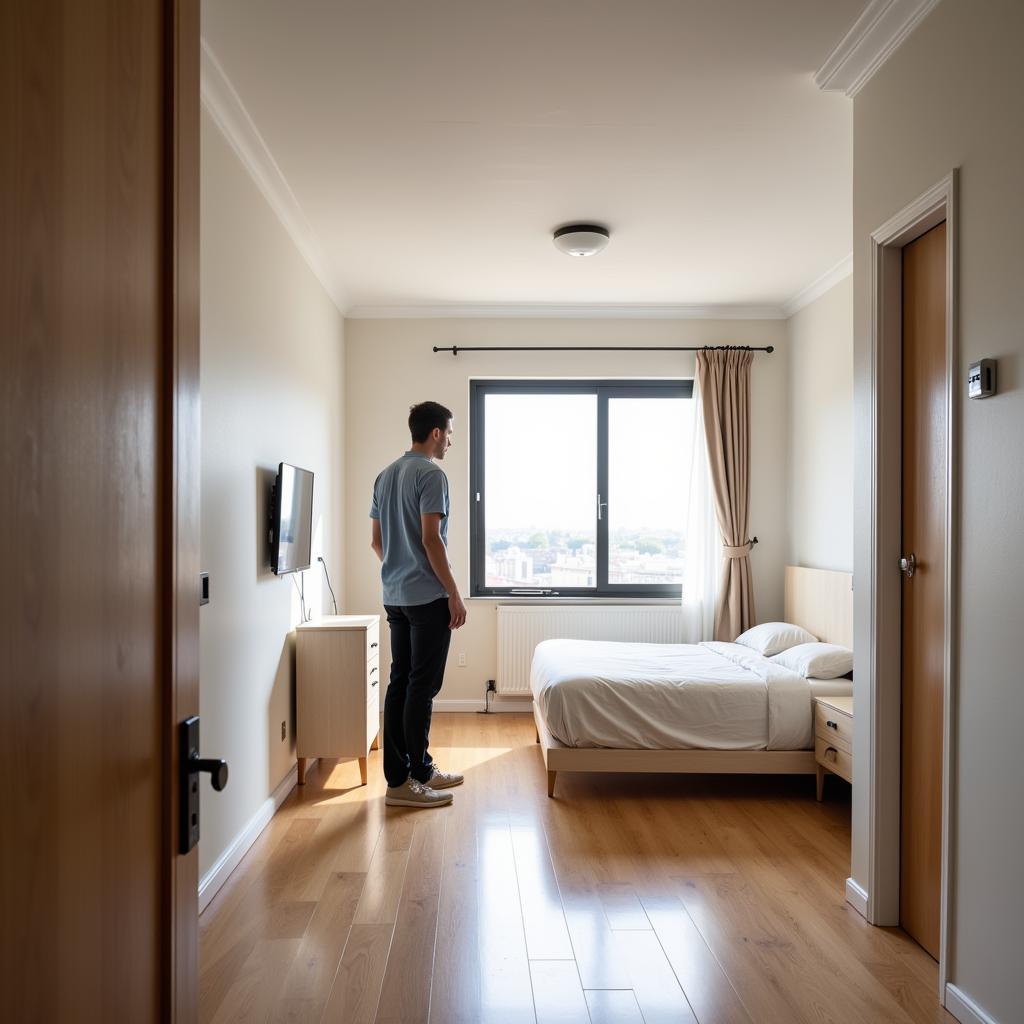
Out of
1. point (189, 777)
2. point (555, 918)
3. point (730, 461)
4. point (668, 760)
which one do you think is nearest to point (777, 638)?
point (668, 760)

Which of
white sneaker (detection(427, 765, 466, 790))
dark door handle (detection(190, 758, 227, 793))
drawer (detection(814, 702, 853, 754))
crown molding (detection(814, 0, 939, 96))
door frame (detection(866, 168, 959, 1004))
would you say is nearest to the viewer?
dark door handle (detection(190, 758, 227, 793))

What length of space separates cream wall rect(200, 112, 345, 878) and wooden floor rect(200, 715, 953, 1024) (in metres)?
0.39

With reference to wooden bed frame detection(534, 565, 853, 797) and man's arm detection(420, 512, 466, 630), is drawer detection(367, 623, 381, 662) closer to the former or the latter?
man's arm detection(420, 512, 466, 630)

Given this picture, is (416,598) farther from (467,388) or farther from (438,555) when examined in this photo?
(467,388)

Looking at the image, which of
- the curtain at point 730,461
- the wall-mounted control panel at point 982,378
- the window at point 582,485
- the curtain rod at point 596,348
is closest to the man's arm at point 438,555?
the wall-mounted control panel at point 982,378

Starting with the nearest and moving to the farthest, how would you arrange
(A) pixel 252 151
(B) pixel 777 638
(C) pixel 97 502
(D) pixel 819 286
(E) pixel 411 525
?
(C) pixel 97 502, (A) pixel 252 151, (E) pixel 411 525, (B) pixel 777 638, (D) pixel 819 286

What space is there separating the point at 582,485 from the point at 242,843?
3.49 metres

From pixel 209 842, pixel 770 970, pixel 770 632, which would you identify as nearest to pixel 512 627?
pixel 770 632

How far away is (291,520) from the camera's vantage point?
3.79 m

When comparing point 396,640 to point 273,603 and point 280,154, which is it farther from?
point 280,154

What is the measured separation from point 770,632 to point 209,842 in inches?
130

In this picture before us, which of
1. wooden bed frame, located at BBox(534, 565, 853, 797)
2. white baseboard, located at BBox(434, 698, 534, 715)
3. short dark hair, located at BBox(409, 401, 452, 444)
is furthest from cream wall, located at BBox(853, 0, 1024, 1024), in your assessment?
white baseboard, located at BBox(434, 698, 534, 715)

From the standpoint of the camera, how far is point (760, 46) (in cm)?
258

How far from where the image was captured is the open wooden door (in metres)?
0.66
